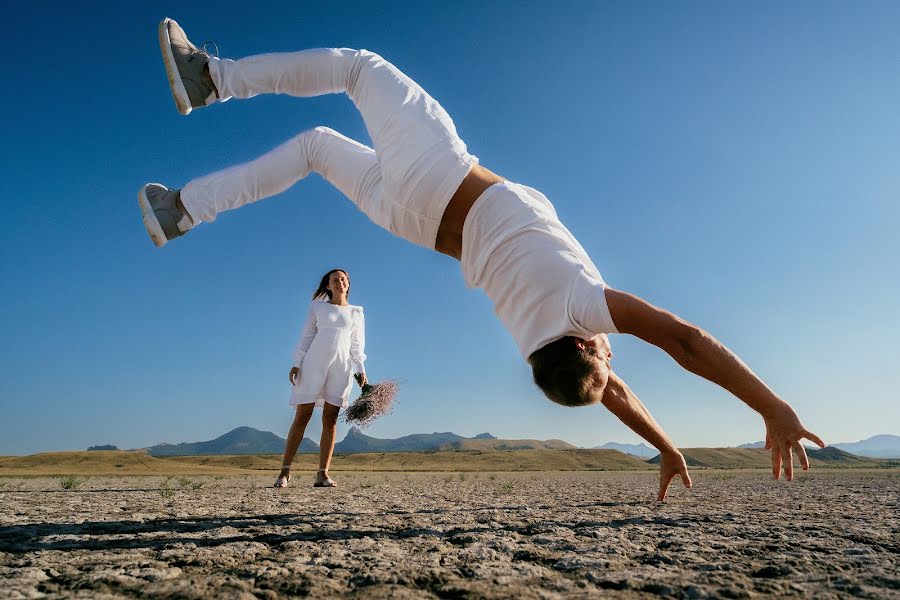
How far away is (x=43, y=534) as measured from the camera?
2438 millimetres

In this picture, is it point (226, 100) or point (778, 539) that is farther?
point (226, 100)

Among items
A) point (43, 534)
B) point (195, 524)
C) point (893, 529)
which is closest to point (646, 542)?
point (893, 529)

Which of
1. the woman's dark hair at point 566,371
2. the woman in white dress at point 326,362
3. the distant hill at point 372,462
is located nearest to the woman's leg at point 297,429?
the woman in white dress at point 326,362

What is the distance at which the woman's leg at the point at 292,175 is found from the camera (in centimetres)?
400

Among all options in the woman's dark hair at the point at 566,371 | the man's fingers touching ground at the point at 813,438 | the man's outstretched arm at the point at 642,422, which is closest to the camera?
the man's fingers touching ground at the point at 813,438

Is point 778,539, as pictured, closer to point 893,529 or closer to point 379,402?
point 893,529

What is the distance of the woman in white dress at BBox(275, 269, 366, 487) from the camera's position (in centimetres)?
642

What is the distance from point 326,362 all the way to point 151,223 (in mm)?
2957

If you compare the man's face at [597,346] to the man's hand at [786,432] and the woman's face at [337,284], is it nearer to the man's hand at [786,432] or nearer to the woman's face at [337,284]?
the man's hand at [786,432]

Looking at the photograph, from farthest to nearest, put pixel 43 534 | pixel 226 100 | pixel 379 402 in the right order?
pixel 379 402 < pixel 226 100 < pixel 43 534

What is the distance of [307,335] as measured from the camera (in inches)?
269

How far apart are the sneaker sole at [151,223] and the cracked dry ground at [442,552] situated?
1.91 m

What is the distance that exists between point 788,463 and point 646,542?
0.92 metres

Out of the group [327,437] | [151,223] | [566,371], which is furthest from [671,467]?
[151,223]
